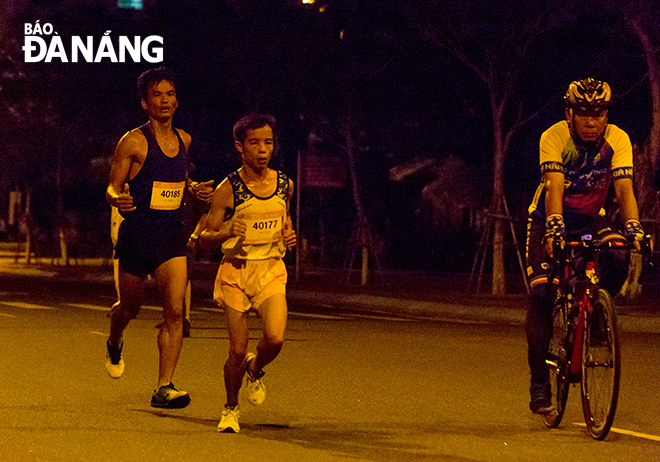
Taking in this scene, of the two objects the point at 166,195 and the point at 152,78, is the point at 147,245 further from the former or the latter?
the point at 152,78

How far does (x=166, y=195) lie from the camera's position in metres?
9.11

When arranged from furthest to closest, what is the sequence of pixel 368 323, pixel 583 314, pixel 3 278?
pixel 3 278 → pixel 368 323 → pixel 583 314

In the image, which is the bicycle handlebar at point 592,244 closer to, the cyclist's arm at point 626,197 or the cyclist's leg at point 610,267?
the cyclist's arm at point 626,197

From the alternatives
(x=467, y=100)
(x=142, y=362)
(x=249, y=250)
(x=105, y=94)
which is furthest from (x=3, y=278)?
(x=249, y=250)

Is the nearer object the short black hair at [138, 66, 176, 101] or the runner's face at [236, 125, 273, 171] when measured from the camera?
the runner's face at [236, 125, 273, 171]

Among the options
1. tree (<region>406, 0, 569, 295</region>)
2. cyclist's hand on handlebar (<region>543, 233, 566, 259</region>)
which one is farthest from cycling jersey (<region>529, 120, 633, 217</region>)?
tree (<region>406, 0, 569, 295</region>)

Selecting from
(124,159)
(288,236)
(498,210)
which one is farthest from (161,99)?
(498,210)

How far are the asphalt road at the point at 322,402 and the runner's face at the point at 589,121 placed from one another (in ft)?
6.18

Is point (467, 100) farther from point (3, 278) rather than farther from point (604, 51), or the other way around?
point (3, 278)

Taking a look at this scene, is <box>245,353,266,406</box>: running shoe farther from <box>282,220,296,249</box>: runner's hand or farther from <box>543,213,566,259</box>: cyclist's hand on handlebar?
<box>543,213,566,259</box>: cyclist's hand on handlebar

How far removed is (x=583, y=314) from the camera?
8.15 meters

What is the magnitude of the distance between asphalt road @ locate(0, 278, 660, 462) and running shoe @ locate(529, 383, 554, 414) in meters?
0.16

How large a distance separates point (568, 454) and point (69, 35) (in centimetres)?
3221

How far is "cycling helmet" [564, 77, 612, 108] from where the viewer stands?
814cm
